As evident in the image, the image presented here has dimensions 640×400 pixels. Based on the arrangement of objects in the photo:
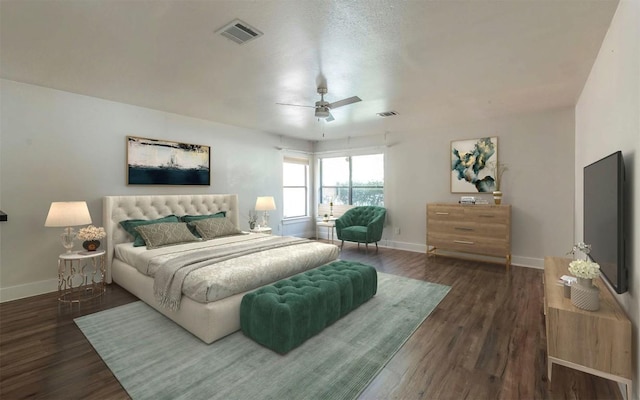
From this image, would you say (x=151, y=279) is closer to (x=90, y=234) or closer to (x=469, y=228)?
(x=90, y=234)

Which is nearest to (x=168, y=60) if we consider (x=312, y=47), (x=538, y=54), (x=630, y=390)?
(x=312, y=47)

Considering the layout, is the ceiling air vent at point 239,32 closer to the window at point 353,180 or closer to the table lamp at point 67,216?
the table lamp at point 67,216

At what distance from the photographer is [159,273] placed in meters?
2.84

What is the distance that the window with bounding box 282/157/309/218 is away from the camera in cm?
705

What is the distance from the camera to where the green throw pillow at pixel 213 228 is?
436 centimetres

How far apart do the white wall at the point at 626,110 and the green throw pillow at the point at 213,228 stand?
175 inches

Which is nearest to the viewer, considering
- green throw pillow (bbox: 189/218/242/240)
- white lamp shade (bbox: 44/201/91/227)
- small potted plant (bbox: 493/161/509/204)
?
white lamp shade (bbox: 44/201/91/227)

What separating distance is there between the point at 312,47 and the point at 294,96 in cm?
136

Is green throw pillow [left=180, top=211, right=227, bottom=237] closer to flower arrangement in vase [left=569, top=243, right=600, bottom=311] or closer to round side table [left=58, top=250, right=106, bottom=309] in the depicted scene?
round side table [left=58, top=250, right=106, bottom=309]

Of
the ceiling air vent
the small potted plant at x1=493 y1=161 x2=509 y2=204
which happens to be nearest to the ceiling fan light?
the ceiling air vent

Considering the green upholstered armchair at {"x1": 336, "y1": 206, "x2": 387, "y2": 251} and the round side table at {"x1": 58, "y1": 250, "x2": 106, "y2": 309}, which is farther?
the green upholstered armchair at {"x1": 336, "y1": 206, "x2": 387, "y2": 251}

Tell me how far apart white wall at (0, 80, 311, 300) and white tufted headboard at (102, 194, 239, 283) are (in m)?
0.23

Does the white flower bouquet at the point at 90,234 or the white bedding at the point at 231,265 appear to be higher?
the white flower bouquet at the point at 90,234

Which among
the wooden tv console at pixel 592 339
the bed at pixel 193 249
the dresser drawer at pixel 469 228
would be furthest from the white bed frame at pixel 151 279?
the dresser drawer at pixel 469 228
